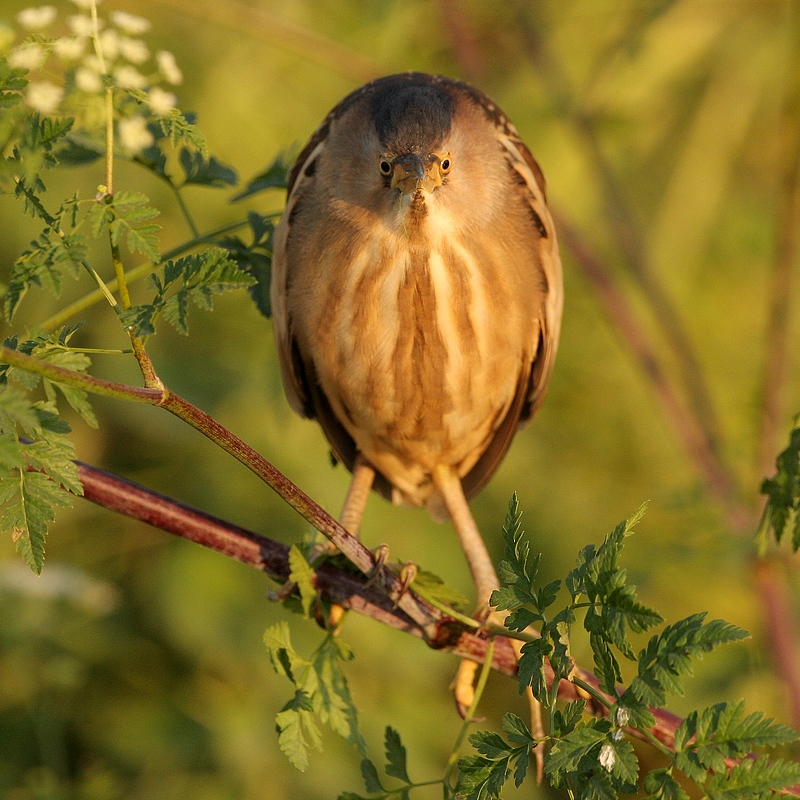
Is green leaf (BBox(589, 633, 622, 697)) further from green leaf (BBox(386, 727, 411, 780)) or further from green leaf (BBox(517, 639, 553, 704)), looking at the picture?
green leaf (BBox(386, 727, 411, 780))

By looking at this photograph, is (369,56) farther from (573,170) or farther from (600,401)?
(600,401)

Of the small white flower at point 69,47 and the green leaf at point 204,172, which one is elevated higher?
the green leaf at point 204,172

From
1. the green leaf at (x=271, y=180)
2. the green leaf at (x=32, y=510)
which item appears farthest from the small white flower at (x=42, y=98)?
the green leaf at (x=271, y=180)

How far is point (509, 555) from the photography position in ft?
4.34

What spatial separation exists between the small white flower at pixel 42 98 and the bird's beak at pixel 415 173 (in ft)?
2.81

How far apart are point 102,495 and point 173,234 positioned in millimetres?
2413

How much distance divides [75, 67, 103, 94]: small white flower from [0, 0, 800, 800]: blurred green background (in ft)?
5.10

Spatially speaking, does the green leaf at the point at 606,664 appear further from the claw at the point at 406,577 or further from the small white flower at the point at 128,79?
the small white flower at the point at 128,79

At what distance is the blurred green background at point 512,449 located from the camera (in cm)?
307

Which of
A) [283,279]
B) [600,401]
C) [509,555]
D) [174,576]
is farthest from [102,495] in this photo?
[600,401]

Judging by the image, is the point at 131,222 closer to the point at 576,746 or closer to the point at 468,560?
the point at 576,746

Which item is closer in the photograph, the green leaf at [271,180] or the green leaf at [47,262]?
the green leaf at [47,262]

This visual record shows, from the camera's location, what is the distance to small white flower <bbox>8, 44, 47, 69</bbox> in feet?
4.13

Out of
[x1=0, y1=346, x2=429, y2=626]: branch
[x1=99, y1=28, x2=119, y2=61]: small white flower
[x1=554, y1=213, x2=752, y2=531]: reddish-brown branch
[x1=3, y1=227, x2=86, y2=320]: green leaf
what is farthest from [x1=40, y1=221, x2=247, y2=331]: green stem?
[x1=554, y1=213, x2=752, y2=531]: reddish-brown branch
